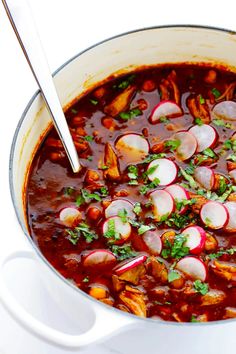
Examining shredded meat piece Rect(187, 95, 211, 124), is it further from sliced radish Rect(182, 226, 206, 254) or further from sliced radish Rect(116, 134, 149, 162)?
sliced radish Rect(182, 226, 206, 254)

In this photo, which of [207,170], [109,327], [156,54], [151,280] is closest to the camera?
[109,327]

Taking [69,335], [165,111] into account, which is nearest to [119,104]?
[165,111]

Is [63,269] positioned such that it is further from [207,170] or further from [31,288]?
[207,170]

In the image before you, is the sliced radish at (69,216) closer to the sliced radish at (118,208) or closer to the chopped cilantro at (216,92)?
the sliced radish at (118,208)

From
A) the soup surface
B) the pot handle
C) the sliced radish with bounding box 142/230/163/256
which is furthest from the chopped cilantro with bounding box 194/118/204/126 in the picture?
the pot handle

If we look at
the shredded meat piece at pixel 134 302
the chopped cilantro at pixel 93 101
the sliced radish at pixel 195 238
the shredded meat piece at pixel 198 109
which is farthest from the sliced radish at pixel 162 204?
the chopped cilantro at pixel 93 101

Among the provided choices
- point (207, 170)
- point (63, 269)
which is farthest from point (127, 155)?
point (63, 269)

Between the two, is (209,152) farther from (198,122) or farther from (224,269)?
(224,269)
